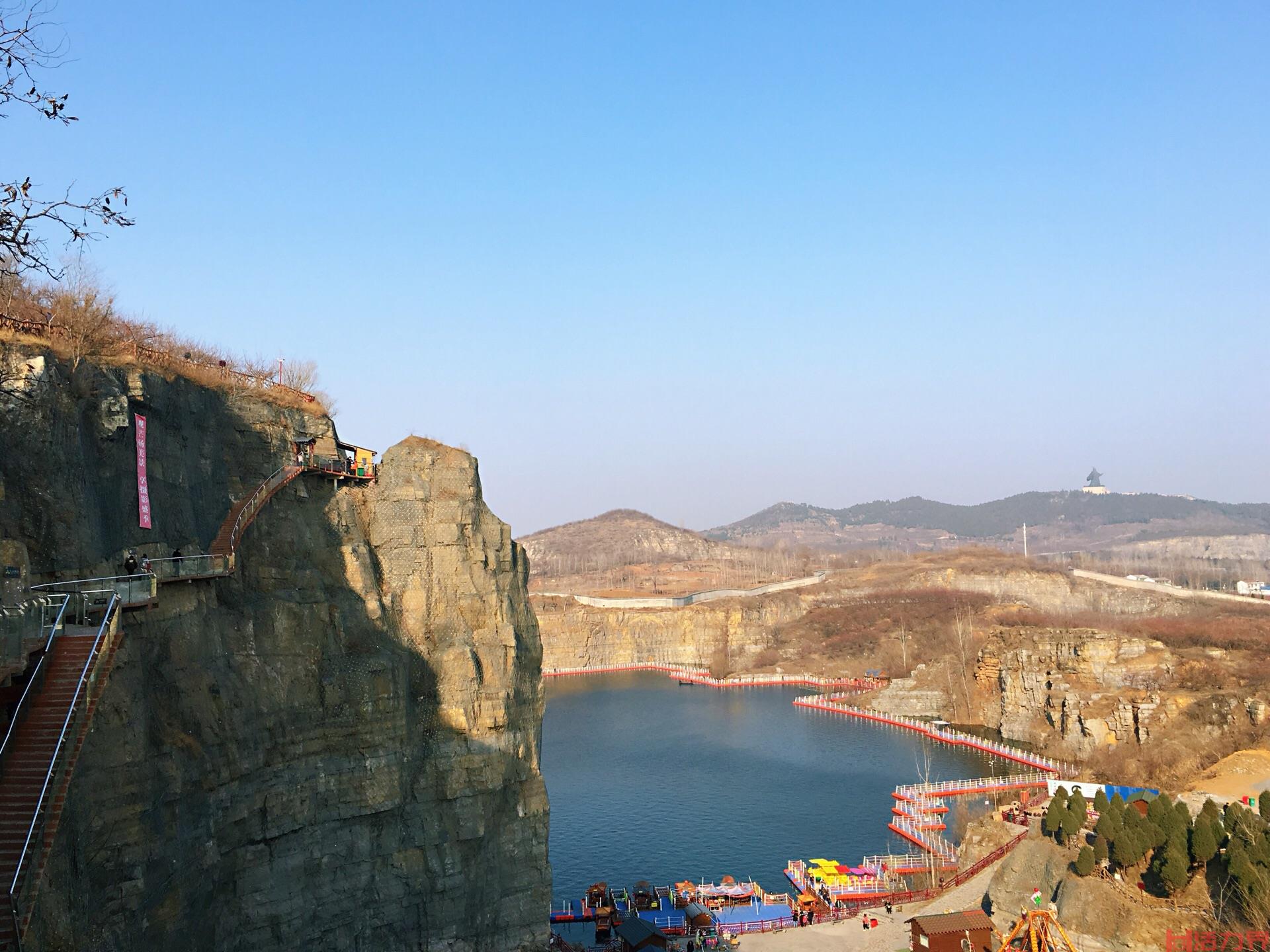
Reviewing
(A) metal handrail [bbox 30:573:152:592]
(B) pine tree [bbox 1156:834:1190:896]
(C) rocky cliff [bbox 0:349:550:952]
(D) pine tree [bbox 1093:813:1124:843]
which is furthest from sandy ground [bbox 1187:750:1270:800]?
(A) metal handrail [bbox 30:573:152:592]

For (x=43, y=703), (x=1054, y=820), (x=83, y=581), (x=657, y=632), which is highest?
(x=83, y=581)

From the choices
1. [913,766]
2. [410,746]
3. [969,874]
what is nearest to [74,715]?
[410,746]

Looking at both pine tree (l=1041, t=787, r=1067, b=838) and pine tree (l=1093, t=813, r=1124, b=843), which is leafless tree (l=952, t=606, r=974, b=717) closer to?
pine tree (l=1041, t=787, r=1067, b=838)

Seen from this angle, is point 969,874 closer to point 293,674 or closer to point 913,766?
point 913,766

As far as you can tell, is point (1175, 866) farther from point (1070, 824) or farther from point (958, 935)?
point (958, 935)

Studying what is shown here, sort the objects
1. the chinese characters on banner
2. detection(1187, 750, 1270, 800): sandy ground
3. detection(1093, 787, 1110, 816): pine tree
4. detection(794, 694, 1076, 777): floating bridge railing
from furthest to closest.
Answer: detection(794, 694, 1076, 777): floating bridge railing
detection(1187, 750, 1270, 800): sandy ground
detection(1093, 787, 1110, 816): pine tree
the chinese characters on banner

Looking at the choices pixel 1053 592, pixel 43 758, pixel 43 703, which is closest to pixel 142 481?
pixel 43 703
